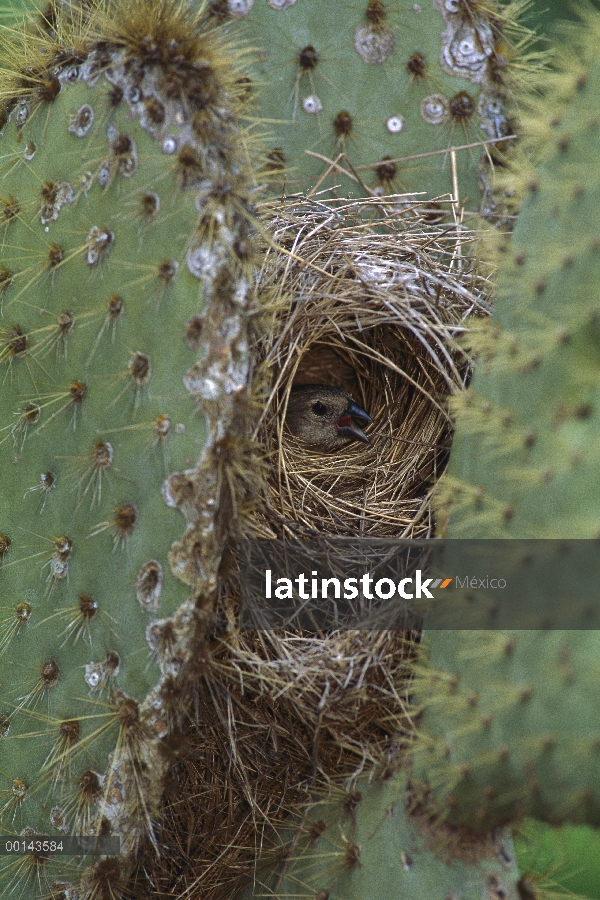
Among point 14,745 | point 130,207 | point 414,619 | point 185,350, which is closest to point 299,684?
point 414,619

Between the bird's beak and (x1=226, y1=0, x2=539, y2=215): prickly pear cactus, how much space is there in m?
0.56

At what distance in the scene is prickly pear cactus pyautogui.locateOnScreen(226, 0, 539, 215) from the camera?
6.31 feet

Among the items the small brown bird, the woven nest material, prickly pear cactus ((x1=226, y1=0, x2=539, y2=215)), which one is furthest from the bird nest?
Answer: the small brown bird

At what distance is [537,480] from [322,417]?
1339 millimetres

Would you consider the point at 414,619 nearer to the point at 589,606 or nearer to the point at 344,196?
the point at 589,606

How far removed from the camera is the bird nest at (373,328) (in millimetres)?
1779

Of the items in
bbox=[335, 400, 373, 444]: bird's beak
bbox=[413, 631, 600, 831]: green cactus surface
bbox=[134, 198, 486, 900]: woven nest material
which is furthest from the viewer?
bbox=[335, 400, 373, 444]: bird's beak

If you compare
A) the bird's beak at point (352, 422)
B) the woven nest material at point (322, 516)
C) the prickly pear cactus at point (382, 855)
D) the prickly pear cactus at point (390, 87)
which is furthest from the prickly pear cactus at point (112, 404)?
the bird's beak at point (352, 422)

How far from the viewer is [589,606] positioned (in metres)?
0.99

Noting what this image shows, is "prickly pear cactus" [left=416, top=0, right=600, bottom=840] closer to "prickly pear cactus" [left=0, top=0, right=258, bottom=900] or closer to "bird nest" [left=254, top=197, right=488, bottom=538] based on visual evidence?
"prickly pear cactus" [left=0, top=0, right=258, bottom=900]

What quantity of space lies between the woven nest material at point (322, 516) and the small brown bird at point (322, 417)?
0.12 meters

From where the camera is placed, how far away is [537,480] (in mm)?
1069

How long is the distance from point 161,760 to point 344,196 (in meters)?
1.33

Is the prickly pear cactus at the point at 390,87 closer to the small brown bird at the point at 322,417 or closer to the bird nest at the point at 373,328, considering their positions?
the bird nest at the point at 373,328
